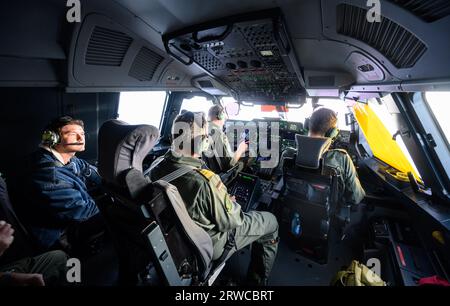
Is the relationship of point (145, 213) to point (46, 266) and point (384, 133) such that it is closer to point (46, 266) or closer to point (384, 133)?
point (46, 266)

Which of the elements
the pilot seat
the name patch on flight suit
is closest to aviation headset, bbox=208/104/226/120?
the name patch on flight suit

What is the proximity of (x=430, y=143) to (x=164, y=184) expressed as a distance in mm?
2061

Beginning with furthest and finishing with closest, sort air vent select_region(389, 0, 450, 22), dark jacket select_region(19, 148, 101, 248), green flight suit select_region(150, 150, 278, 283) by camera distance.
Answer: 1. dark jacket select_region(19, 148, 101, 248)
2. green flight suit select_region(150, 150, 278, 283)
3. air vent select_region(389, 0, 450, 22)

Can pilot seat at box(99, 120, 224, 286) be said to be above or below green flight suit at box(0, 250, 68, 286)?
above

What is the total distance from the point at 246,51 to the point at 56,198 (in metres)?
2.02

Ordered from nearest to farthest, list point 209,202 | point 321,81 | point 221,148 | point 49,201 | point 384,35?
1. point 384,35
2. point 209,202
3. point 49,201
4. point 321,81
5. point 221,148

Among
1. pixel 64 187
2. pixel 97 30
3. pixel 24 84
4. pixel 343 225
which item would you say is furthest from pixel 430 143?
pixel 24 84

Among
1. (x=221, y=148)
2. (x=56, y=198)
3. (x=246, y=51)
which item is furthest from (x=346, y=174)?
(x=56, y=198)

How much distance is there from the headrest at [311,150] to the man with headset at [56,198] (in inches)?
77.3

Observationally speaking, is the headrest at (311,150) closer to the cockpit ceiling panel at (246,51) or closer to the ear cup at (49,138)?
the cockpit ceiling panel at (246,51)

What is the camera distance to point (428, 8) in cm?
84

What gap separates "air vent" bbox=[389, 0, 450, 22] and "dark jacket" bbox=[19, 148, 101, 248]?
246 cm

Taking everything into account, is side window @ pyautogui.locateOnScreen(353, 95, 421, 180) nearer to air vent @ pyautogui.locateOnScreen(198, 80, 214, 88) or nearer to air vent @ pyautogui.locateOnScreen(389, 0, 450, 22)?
air vent @ pyautogui.locateOnScreen(389, 0, 450, 22)

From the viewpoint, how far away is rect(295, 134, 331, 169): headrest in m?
1.91
